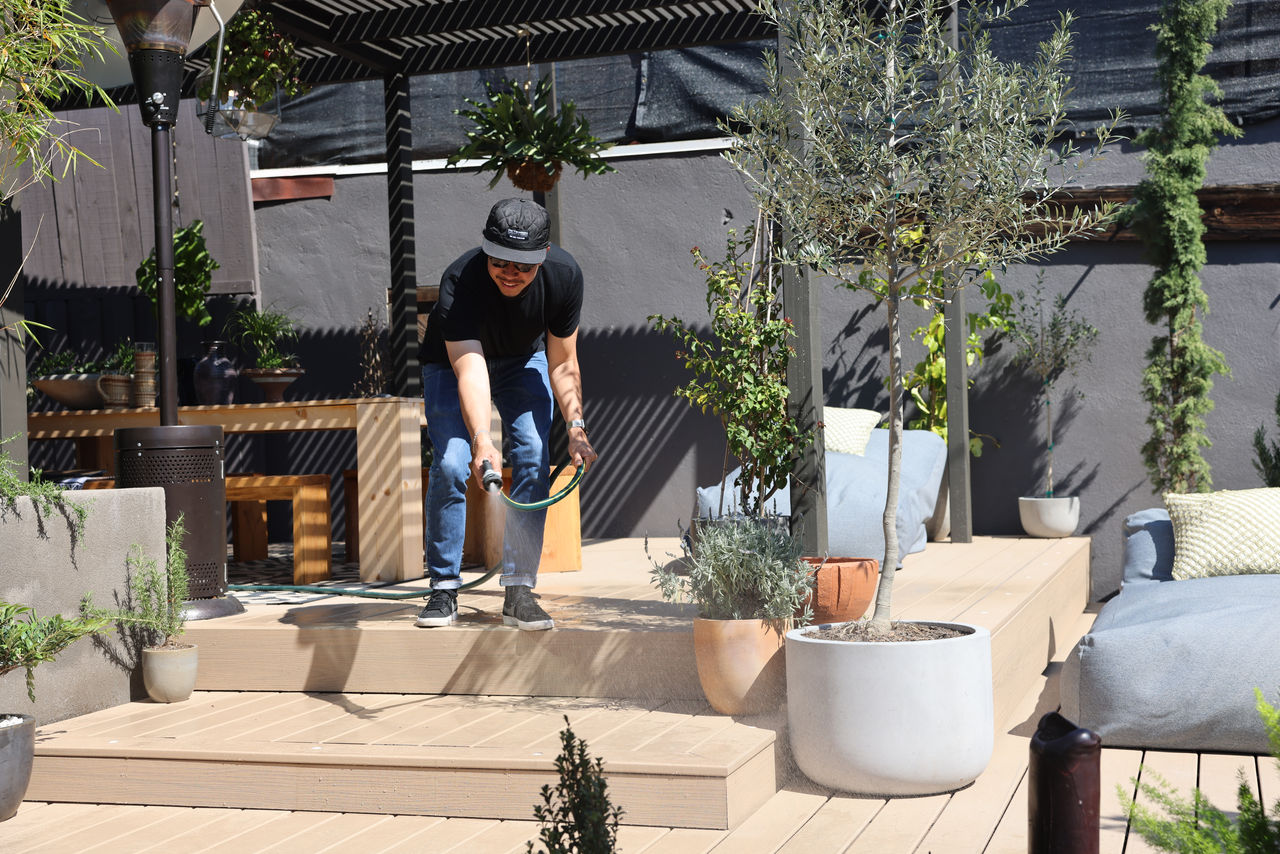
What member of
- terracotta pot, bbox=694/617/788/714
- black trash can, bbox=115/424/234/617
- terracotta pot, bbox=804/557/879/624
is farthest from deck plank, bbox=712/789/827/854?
black trash can, bbox=115/424/234/617

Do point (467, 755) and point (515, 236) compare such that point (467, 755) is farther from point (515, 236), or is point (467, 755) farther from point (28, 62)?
point (28, 62)

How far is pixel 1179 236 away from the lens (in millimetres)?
6113

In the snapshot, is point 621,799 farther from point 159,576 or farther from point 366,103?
point 366,103

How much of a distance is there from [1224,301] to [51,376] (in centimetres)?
593

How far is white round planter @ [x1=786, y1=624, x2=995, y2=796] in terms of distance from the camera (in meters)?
2.93

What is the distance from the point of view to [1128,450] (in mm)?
6555

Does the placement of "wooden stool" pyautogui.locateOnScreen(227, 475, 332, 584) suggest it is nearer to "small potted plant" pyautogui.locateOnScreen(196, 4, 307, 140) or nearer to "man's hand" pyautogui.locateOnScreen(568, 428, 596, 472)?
"small potted plant" pyautogui.locateOnScreen(196, 4, 307, 140)

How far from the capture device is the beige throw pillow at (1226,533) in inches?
166

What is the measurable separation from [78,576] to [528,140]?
266 cm

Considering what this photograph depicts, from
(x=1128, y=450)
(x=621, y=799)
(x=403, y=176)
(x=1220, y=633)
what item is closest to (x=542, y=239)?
(x=621, y=799)

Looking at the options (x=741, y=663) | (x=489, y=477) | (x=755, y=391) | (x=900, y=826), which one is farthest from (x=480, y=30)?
(x=900, y=826)

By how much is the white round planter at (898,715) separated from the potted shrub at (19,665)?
1887 millimetres

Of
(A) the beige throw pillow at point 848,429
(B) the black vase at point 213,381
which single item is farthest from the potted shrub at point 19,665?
(A) the beige throw pillow at point 848,429

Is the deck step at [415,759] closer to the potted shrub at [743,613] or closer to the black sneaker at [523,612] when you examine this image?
the potted shrub at [743,613]
